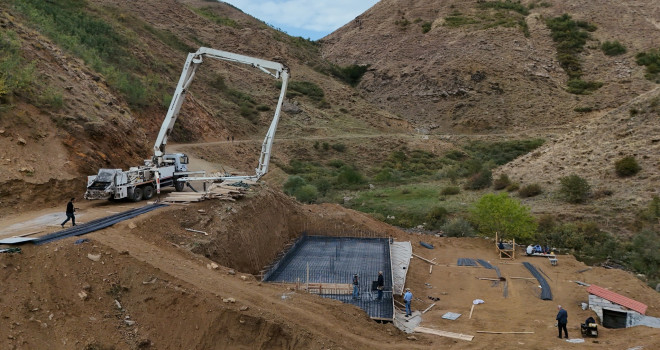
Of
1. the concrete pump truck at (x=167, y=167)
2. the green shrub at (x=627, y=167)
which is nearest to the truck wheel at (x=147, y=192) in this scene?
the concrete pump truck at (x=167, y=167)

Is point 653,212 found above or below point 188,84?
below

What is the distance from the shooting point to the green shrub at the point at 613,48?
68525 mm

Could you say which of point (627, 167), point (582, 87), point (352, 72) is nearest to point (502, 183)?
point (627, 167)

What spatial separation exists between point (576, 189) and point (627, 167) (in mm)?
3547

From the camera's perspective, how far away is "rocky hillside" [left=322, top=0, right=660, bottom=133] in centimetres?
6319

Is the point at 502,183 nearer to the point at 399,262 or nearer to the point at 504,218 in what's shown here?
the point at 504,218

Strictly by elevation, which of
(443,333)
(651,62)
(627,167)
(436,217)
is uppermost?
(651,62)

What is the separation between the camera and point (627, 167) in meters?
29.7

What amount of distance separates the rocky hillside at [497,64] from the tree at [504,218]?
39.7 m

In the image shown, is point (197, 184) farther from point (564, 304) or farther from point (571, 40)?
point (571, 40)

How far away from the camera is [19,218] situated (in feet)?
48.6

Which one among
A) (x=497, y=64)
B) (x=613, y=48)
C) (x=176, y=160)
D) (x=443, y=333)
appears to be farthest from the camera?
(x=613, y=48)

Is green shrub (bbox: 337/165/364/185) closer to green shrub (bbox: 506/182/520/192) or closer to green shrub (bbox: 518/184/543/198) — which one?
green shrub (bbox: 506/182/520/192)

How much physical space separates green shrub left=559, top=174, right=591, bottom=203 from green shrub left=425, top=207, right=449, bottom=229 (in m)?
7.63
